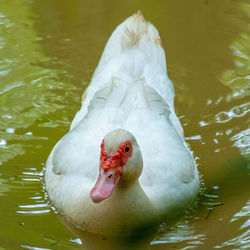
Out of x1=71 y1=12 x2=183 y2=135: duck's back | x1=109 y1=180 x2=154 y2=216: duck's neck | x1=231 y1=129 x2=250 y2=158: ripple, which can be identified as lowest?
x1=231 y1=129 x2=250 y2=158: ripple

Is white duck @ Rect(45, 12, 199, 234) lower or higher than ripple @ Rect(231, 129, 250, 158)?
higher

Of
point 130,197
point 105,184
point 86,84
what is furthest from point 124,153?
point 86,84

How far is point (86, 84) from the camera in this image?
7.74 meters

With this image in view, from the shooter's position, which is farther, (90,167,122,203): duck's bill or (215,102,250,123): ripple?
(215,102,250,123): ripple

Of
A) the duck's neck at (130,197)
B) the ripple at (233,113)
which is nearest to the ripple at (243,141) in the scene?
the ripple at (233,113)

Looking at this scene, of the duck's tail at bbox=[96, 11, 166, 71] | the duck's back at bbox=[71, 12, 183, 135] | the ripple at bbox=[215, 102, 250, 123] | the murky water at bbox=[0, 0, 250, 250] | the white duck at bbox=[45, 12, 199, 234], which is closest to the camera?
the white duck at bbox=[45, 12, 199, 234]

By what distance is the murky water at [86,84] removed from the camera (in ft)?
17.7

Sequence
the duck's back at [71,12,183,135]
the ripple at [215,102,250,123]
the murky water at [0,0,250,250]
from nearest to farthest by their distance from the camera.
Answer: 1. the murky water at [0,0,250,250]
2. the duck's back at [71,12,183,135]
3. the ripple at [215,102,250,123]

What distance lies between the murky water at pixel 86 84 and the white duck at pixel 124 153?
0.85 ft

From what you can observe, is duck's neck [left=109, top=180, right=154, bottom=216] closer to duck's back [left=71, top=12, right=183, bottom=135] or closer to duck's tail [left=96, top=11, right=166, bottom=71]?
duck's back [left=71, top=12, right=183, bottom=135]

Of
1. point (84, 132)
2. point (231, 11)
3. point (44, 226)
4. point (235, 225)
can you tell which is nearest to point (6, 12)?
point (231, 11)

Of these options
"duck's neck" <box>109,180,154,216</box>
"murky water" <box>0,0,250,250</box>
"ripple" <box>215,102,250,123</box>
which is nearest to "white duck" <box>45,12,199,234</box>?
"duck's neck" <box>109,180,154,216</box>

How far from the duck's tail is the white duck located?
0.01m

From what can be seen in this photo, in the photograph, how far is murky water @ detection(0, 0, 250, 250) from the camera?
5.41m
